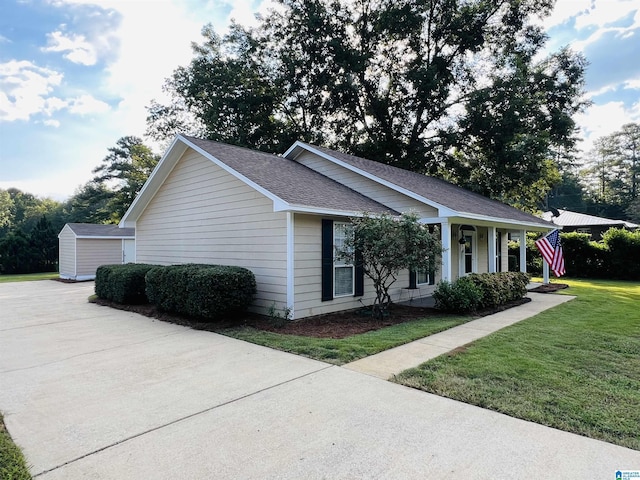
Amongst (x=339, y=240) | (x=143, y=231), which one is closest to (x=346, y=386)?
(x=339, y=240)

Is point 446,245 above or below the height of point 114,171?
below

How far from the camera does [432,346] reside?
6020 mm

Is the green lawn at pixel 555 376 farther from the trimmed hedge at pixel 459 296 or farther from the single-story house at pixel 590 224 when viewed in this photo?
the single-story house at pixel 590 224

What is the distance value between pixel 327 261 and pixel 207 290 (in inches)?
108

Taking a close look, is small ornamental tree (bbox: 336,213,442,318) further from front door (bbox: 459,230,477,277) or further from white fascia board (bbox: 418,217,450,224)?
front door (bbox: 459,230,477,277)

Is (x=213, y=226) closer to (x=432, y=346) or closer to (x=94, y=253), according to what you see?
(x=432, y=346)

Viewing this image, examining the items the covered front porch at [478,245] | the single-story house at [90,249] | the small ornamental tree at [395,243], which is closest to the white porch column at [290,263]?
the small ornamental tree at [395,243]

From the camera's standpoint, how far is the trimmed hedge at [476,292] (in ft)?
29.2

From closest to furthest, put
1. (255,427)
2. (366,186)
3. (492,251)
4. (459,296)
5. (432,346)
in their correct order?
(255,427) → (432,346) → (459,296) → (366,186) → (492,251)

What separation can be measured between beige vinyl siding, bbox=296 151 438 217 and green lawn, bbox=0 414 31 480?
883 centimetres

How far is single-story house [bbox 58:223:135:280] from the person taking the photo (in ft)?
66.4

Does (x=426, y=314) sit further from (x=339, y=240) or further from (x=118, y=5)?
(x=118, y=5)

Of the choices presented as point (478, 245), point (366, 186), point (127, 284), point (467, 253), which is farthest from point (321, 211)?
point (478, 245)

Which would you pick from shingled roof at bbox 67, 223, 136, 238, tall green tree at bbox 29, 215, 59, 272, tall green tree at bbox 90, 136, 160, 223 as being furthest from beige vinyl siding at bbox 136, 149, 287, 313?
tall green tree at bbox 90, 136, 160, 223
